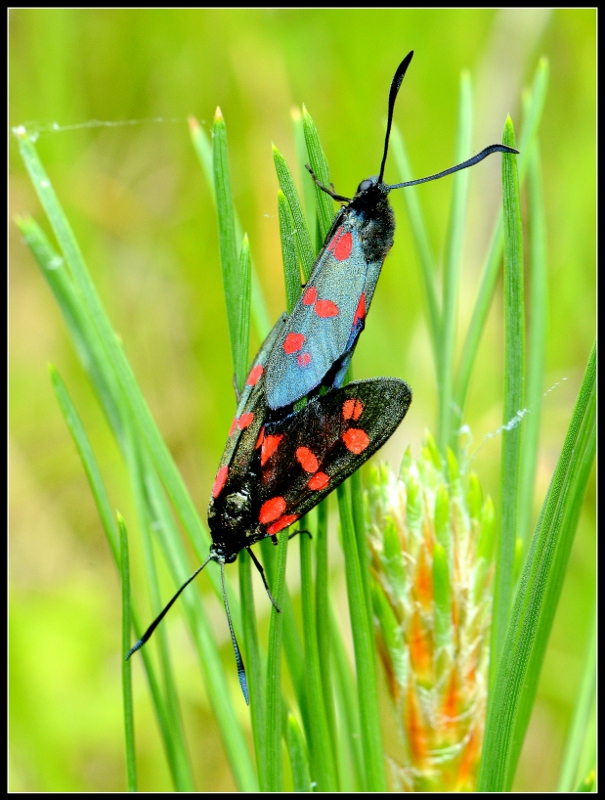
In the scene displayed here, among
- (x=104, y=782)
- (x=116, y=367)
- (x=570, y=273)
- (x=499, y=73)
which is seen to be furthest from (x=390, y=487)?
(x=104, y=782)

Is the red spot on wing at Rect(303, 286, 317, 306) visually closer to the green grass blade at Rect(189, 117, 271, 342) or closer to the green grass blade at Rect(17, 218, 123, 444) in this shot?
the green grass blade at Rect(189, 117, 271, 342)

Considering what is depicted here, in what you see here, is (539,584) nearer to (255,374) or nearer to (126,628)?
(126,628)

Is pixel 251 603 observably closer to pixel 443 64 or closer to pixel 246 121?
pixel 246 121

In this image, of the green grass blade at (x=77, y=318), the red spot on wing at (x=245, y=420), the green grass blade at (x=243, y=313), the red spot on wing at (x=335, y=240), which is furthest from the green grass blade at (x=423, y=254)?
the green grass blade at (x=77, y=318)

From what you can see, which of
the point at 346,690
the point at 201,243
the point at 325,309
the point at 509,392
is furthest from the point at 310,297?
the point at 201,243

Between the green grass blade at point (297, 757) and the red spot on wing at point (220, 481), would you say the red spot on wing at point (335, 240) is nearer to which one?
the red spot on wing at point (220, 481)

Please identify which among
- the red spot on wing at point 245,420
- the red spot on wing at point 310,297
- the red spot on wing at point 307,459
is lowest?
the red spot on wing at point 307,459
